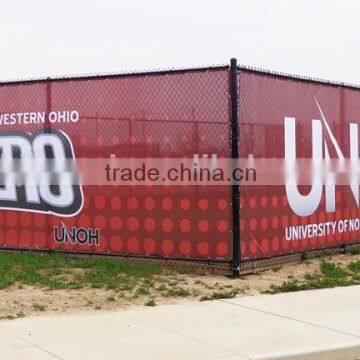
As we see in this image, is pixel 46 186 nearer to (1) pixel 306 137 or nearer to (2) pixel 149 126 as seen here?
(2) pixel 149 126

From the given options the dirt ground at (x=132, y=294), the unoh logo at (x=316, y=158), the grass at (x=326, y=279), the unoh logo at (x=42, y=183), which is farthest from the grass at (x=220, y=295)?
the unoh logo at (x=42, y=183)

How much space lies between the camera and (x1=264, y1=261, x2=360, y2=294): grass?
362 inches

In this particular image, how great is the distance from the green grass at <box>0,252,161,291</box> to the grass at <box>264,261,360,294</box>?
6.04 ft

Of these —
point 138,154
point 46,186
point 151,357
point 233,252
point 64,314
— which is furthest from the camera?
point 46,186

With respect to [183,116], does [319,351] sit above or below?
below

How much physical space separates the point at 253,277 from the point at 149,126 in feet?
8.73

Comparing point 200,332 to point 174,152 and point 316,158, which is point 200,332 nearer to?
point 174,152

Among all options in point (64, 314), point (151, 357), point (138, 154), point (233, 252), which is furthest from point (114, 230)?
point (151, 357)

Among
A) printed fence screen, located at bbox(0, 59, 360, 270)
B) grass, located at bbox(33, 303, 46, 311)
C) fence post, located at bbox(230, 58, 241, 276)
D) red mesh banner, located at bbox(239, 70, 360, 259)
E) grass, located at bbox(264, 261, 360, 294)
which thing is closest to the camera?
grass, located at bbox(33, 303, 46, 311)

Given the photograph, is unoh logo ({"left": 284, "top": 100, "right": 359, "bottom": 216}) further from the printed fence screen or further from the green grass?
the green grass

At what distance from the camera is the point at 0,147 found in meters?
11.5

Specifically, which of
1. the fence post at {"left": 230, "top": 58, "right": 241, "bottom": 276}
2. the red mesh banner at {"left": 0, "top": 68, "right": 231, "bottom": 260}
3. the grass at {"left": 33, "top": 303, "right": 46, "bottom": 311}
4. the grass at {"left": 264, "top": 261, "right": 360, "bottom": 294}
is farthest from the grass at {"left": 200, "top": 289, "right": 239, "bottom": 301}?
the grass at {"left": 33, "top": 303, "right": 46, "bottom": 311}

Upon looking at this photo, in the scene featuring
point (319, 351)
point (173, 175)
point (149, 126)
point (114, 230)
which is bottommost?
point (319, 351)

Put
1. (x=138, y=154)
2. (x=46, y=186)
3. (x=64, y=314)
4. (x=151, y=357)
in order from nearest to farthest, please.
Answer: (x=151, y=357) < (x=64, y=314) < (x=138, y=154) < (x=46, y=186)
